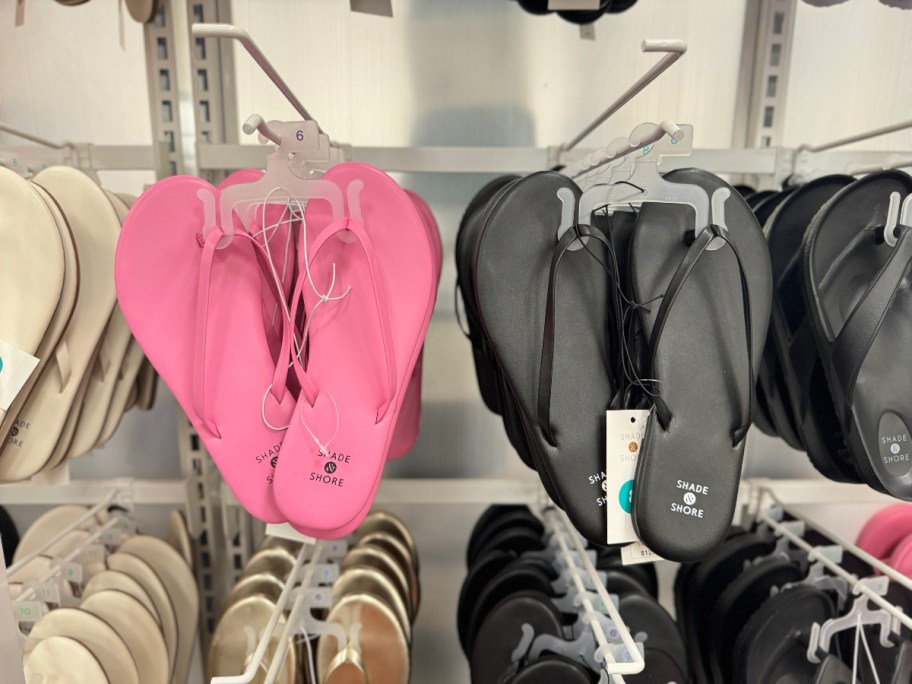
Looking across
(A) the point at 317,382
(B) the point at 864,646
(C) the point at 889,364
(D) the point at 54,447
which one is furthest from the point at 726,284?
(D) the point at 54,447

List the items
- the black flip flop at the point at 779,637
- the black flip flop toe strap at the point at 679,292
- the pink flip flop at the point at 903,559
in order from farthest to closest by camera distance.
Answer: the pink flip flop at the point at 903,559, the black flip flop at the point at 779,637, the black flip flop toe strap at the point at 679,292

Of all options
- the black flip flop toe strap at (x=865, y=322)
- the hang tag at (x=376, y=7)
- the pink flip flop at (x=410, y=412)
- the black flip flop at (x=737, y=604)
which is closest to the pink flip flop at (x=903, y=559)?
the black flip flop at (x=737, y=604)

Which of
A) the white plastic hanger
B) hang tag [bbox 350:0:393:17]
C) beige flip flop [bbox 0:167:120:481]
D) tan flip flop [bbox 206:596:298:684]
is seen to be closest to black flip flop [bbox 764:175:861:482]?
the white plastic hanger

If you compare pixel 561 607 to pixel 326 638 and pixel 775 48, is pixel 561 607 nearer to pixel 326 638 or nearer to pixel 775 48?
pixel 326 638

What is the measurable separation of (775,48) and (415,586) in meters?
1.16

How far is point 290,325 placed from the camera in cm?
63

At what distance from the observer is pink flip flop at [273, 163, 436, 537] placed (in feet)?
2.01

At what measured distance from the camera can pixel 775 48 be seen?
3.18ft

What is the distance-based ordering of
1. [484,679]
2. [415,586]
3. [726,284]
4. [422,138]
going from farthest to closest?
1. [422,138]
2. [415,586]
3. [484,679]
4. [726,284]

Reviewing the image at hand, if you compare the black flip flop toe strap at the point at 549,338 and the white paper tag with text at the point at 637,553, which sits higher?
A: the black flip flop toe strap at the point at 549,338

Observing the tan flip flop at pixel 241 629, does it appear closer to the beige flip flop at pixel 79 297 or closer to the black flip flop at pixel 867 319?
the beige flip flop at pixel 79 297

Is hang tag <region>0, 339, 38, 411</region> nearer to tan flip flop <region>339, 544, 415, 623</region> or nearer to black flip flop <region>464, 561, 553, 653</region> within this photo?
tan flip flop <region>339, 544, 415, 623</region>

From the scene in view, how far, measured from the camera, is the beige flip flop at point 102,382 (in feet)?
2.33

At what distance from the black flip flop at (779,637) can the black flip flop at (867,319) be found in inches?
10.1
